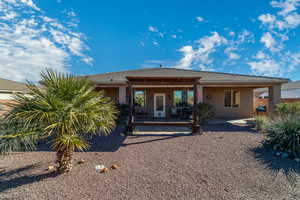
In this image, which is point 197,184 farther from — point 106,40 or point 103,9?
point 106,40

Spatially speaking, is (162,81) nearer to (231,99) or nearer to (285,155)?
(285,155)

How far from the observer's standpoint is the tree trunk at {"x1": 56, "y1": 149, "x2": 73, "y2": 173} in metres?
3.45

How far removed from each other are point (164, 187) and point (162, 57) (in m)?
18.3

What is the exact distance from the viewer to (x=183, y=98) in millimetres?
12914

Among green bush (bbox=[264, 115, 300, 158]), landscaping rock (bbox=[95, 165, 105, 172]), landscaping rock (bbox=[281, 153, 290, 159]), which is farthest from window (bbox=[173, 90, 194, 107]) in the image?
landscaping rock (bbox=[95, 165, 105, 172])

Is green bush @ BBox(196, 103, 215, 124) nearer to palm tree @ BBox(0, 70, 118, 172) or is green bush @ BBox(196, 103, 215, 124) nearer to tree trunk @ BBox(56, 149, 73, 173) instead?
palm tree @ BBox(0, 70, 118, 172)

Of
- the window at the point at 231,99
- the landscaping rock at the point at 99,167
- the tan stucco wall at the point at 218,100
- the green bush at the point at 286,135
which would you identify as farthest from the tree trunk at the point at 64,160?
the window at the point at 231,99

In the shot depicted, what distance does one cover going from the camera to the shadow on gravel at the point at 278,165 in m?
3.34

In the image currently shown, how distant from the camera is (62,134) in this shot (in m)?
3.08

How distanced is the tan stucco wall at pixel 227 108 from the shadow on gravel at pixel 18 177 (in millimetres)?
12467

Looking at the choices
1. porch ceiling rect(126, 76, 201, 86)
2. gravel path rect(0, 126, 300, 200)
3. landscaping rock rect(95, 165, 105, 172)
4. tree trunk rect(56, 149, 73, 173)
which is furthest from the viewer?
porch ceiling rect(126, 76, 201, 86)

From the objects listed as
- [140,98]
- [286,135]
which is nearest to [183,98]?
[140,98]

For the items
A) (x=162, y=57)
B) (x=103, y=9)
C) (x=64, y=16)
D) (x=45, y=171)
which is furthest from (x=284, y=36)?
(x=45, y=171)

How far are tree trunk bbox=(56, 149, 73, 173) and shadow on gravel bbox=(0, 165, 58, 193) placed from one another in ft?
0.59
